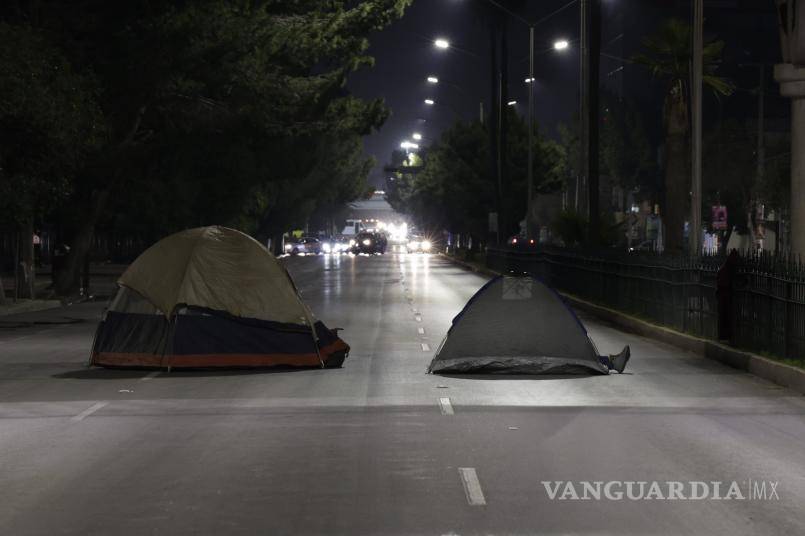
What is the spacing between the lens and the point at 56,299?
41219 millimetres

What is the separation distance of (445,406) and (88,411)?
375 cm

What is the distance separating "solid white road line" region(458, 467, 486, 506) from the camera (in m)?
9.87

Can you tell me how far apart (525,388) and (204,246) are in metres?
5.53

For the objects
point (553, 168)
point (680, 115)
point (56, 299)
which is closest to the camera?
point (56, 299)

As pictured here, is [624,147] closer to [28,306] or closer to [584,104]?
[584,104]

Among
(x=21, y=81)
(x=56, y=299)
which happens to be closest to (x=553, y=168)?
(x=56, y=299)

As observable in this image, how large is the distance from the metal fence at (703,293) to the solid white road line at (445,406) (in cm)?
459

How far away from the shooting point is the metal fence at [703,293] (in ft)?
63.7

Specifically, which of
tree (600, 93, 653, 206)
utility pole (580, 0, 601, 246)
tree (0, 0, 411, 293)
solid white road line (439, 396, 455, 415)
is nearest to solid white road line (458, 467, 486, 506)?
solid white road line (439, 396, 455, 415)

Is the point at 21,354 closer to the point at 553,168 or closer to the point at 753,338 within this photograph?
the point at 753,338

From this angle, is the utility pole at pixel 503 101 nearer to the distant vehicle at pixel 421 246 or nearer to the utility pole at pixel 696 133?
the utility pole at pixel 696 133

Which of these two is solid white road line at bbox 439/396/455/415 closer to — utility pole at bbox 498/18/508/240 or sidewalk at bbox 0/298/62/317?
sidewalk at bbox 0/298/62/317


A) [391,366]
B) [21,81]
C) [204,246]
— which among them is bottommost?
[391,366]

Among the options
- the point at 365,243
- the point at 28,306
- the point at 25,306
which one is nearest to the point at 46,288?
the point at 28,306
